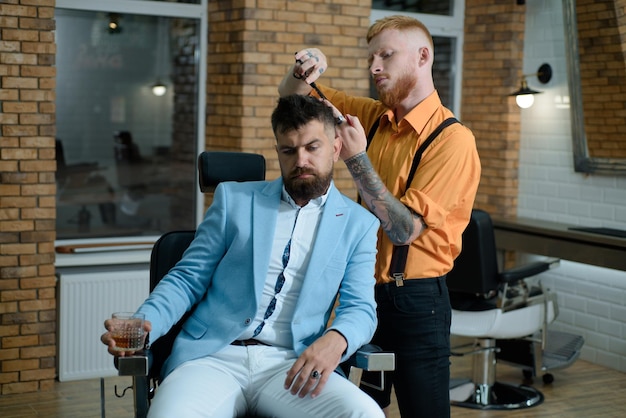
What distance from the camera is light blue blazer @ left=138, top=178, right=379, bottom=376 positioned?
2.72 metres

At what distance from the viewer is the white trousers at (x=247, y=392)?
252cm

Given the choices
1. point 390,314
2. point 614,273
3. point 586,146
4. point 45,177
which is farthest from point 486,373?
point 45,177

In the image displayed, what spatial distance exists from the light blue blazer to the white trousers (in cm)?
6

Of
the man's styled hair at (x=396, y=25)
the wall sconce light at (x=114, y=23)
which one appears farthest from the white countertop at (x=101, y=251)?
the man's styled hair at (x=396, y=25)

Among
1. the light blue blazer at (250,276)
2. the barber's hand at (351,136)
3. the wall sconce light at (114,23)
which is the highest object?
the wall sconce light at (114,23)

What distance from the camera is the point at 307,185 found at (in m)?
2.75

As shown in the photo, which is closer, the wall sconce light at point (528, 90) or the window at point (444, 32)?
the wall sconce light at point (528, 90)

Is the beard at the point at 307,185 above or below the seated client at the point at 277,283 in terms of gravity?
above

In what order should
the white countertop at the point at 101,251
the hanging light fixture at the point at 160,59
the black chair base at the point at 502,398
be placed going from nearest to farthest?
the black chair base at the point at 502,398 < the white countertop at the point at 101,251 < the hanging light fixture at the point at 160,59

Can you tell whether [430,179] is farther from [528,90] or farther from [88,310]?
[528,90]

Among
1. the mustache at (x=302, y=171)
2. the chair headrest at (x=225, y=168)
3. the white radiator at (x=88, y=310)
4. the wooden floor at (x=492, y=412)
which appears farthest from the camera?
the white radiator at (x=88, y=310)

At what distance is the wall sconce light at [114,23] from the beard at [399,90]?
303 cm

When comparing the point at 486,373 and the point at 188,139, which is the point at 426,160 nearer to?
the point at 486,373

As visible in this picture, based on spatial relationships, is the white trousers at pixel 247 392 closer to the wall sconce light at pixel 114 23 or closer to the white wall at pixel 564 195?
the wall sconce light at pixel 114 23
